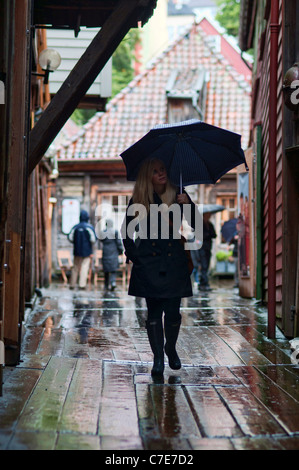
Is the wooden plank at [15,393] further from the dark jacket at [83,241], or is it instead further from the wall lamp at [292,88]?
the dark jacket at [83,241]

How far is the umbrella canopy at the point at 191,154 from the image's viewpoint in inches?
231

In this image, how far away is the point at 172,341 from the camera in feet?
18.0

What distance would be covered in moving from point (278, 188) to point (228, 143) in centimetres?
281

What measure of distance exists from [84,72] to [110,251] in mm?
9310

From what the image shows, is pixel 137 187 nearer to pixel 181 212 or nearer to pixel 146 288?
pixel 181 212

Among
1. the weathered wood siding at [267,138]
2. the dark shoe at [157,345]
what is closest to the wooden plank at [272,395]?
the dark shoe at [157,345]

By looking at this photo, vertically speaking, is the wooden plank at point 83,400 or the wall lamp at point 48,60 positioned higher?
the wall lamp at point 48,60

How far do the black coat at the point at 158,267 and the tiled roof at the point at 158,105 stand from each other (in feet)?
51.6

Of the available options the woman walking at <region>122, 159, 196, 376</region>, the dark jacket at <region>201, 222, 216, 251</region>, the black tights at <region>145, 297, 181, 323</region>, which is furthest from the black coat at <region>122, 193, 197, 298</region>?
the dark jacket at <region>201, 222, 216, 251</region>

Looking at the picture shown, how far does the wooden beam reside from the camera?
7055 mm

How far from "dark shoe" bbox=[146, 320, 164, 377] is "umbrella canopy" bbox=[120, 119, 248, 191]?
4.08 ft

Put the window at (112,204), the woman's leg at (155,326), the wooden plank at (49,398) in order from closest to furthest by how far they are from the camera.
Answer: the wooden plank at (49,398) → the woman's leg at (155,326) → the window at (112,204)

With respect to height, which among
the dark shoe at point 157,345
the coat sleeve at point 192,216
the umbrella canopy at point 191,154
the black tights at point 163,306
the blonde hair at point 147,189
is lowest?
the dark shoe at point 157,345
